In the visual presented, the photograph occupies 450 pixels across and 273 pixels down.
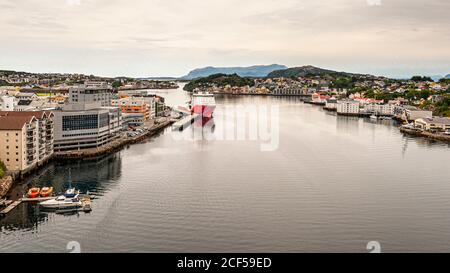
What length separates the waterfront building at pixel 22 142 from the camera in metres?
6.04

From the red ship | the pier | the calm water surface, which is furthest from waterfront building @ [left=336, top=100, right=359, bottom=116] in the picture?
the pier

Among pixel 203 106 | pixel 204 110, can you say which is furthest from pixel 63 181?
pixel 203 106

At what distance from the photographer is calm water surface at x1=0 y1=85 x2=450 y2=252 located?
3818 millimetres

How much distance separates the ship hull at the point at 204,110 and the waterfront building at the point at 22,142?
8997 mm

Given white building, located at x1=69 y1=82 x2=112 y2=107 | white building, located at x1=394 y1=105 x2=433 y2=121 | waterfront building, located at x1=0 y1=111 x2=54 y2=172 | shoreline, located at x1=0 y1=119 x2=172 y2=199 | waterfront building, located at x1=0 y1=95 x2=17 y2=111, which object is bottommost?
shoreline, located at x1=0 y1=119 x2=172 y2=199

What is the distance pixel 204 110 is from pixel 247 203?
38.0 ft

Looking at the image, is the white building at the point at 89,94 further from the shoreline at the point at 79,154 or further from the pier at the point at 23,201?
the pier at the point at 23,201

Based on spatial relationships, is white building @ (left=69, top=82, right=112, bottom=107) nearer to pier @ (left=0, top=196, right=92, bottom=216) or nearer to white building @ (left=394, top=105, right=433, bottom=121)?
pier @ (left=0, top=196, right=92, bottom=216)

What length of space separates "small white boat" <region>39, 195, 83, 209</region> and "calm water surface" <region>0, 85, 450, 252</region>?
13cm

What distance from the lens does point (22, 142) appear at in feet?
20.0

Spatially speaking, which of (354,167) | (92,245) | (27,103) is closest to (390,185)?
(354,167)

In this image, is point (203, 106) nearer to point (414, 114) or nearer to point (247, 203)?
point (414, 114)
